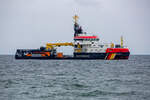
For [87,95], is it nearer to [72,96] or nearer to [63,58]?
[72,96]

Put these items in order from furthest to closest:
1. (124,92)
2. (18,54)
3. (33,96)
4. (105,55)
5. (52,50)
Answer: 1. (18,54)
2. (52,50)
3. (105,55)
4. (124,92)
5. (33,96)

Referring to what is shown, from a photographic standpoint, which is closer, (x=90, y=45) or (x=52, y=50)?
(x=90, y=45)

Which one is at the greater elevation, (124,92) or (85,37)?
(85,37)

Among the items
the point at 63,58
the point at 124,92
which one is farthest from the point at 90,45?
the point at 124,92

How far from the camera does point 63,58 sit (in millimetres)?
74438

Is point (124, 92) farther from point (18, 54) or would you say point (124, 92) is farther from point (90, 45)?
point (18, 54)

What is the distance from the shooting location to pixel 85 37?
69.6m

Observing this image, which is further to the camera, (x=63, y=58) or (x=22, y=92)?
(x=63, y=58)

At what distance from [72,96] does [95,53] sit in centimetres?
4917

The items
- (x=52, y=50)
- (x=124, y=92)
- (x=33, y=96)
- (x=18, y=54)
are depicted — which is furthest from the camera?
(x=18, y=54)

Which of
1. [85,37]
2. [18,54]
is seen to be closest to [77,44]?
[85,37]

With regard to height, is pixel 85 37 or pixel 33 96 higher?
pixel 85 37

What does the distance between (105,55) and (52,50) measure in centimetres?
1515

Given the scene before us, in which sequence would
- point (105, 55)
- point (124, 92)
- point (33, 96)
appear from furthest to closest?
point (105, 55), point (124, 92), point (33, 96)
